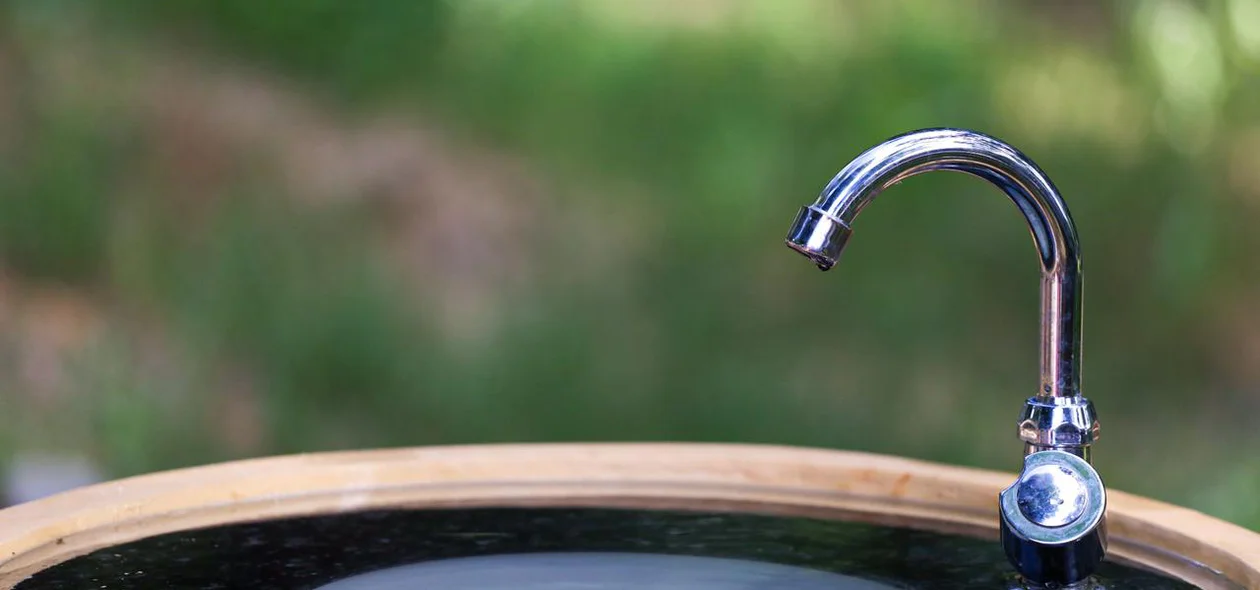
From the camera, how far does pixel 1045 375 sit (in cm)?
80

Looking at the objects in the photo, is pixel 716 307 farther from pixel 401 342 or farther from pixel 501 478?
pixel 501 478

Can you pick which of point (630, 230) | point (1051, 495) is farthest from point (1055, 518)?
point (630, 230)

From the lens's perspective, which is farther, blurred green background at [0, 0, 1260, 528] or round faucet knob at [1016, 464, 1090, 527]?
blurred green background at [0, 0, 1260, 528]

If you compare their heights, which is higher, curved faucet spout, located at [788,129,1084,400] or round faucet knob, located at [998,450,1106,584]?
curved faucet spout, located at [788,129,1084,400]

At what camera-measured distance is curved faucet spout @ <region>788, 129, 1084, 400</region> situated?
724mm

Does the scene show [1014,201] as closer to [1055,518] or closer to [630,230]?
[1055,518]

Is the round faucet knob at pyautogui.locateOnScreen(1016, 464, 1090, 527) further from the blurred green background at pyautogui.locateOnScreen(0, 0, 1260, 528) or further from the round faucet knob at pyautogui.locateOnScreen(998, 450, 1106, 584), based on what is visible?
the blurred green background at pyautogui.locateOnScreen(0, 0, 1260, 528)

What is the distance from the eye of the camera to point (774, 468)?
3.47ft

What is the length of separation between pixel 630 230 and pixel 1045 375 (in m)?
2.77

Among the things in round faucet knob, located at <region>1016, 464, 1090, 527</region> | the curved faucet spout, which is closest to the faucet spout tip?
the curved faucet spout

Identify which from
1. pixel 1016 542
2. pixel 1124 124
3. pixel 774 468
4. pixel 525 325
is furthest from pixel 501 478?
pixel 1124 124

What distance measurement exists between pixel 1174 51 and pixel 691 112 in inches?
51.3

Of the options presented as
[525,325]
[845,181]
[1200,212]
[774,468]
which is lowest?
[525,325]

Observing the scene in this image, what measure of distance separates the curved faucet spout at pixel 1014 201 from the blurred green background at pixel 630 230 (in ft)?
8.93
